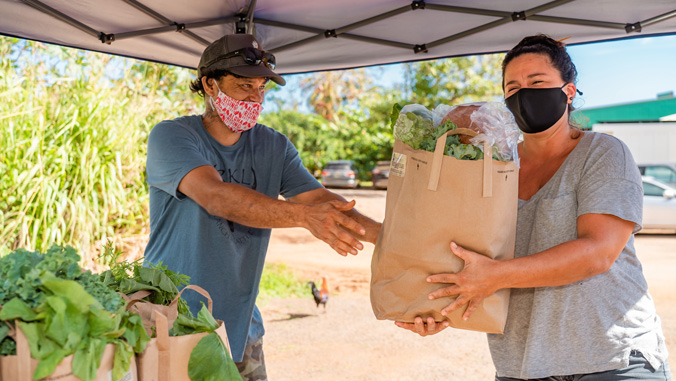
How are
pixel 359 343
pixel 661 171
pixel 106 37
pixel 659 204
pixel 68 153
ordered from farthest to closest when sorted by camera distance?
pixel 661 171, pixel 659 204, pixel 359 343, pixel 68 153, pixel 106 37

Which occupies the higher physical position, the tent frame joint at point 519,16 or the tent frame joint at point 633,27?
the tent frame joint at point 519,16

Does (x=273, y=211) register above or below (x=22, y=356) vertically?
above

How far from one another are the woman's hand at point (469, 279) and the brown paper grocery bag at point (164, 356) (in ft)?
2.56

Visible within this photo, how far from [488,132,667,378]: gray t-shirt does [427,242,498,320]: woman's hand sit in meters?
0.29

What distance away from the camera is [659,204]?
12469mm

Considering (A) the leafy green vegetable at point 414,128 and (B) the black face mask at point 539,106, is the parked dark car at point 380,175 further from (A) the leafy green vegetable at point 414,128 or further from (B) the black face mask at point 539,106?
(A) the leafy green vegetable at point 414,128

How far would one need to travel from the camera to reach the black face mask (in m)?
2.06

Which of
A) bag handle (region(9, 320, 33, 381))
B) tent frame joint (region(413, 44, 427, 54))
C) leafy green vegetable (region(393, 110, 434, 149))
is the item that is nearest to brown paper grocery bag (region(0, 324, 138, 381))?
bag handle (region(9, 320, 33, 381))

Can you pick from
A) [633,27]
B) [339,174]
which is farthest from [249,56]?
[339,174]

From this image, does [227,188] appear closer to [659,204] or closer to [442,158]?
[442,158]

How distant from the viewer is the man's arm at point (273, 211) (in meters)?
2.13

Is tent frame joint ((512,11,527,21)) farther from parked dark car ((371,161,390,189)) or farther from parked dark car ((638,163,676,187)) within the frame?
parked dark car ((371,161,390,189))

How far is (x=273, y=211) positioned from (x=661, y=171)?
1345 cm

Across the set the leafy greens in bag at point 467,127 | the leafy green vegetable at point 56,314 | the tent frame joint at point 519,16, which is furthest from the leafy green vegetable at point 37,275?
the tent frame joint at point 519,16
